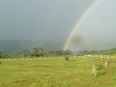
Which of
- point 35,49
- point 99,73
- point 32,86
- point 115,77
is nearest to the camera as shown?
point 32,86

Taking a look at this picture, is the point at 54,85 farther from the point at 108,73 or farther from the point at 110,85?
the point at 108,73

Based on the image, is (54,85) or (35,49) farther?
(35,49)

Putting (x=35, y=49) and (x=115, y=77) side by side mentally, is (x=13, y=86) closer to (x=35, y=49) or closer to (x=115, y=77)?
(x=115, y=77)

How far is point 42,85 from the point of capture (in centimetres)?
2203

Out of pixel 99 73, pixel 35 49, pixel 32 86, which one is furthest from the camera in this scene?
pixel 35 49

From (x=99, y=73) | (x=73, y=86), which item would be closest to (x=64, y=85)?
(x=73, y=86)

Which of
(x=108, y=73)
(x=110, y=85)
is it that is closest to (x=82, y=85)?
(x=110, y=85)

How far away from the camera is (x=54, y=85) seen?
21641 mm

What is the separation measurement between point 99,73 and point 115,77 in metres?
3.67

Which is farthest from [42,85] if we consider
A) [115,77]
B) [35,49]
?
[35,49]

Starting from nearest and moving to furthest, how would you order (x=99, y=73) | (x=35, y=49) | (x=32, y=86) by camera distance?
(x=32, y=86) < (x=99, y=73) < (x=35, y=49)

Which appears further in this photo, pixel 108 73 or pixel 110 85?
pixel 108 73

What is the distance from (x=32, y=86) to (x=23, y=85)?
1.35 m

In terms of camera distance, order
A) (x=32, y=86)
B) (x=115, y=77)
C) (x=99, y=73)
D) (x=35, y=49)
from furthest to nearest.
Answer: (x=35, y=49) < (x=99, y=73) < (x=115, y=77) < (x=32, y=86)
